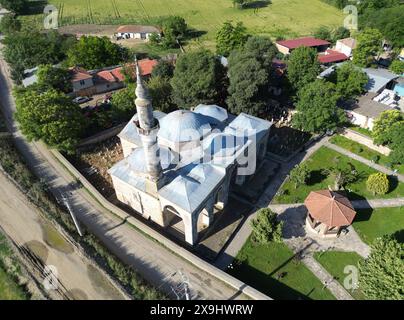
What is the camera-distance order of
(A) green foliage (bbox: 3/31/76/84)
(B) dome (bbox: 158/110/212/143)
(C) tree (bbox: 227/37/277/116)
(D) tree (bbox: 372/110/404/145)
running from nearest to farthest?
(B) dome (bbox: 158/110/212/143) < (D) tree (bbox: 372/110/404/145) < (C) tree (bbox: 227/37/277/116) < (A) green foliage (bbox: 3/31/76/84)

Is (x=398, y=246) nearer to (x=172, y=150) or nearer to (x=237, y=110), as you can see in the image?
(x=172, y=150)

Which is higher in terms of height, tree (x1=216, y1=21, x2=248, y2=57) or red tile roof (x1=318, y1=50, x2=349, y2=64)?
tree (x1=216, y1=21, x2=248, y2=57)

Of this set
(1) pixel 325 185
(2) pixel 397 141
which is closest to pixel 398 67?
(2) pixel 397 141

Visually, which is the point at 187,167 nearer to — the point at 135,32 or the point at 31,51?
the point at 31,51

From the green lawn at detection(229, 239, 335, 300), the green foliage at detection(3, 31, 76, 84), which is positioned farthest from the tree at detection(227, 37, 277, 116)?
the green foliage at detection(3, 31, 76, 84)

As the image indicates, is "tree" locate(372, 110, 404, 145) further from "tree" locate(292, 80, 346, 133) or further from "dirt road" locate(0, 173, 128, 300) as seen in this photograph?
"dirt road" locate(0, 173, 128, 300)

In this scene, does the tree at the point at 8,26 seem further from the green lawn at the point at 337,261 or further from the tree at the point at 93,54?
the green lawn at the point at 337,261
